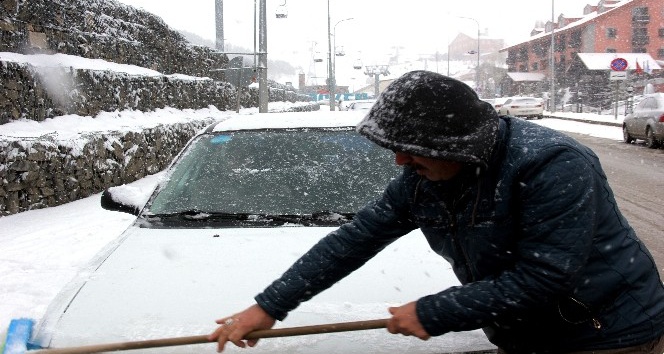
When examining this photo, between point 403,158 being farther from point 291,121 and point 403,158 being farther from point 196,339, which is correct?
point 291,121

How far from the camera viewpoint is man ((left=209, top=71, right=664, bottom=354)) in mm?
1542

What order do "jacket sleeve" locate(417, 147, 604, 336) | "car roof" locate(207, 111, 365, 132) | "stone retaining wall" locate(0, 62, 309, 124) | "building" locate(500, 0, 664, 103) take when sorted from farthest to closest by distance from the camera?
"building" locate(500, 0, 664, 103) → "stone retaining wall" locate(0, 62, 309, 124) → "car roof" locate(207, 111, 365, 132) → "jacket sleeve" locate(417, 147, 604, 336)

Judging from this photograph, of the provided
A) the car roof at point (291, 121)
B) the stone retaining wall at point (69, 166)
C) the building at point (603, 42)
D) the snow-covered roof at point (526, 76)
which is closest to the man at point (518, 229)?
the car roof at point (291, 121)

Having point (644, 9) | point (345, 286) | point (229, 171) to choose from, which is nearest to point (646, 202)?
point (229, 171)

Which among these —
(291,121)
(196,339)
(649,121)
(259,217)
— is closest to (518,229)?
(196,339)

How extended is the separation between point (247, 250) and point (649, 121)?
1637cm

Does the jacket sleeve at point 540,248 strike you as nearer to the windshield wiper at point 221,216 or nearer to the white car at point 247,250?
the white car at point 247,250

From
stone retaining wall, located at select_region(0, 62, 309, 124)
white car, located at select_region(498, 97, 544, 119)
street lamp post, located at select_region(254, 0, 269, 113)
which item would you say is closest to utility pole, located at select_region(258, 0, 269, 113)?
street lamp post, located at select_region(254, 0, 269, 113)

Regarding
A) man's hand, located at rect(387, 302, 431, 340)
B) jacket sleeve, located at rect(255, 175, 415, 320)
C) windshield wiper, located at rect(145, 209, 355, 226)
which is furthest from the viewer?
windshield wiper, located at rect(145, 209, 355, 226)

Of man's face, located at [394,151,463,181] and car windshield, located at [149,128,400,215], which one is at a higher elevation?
man's face, located at [394,151,463,181]

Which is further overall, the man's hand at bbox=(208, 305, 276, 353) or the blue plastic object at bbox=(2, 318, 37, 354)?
the blue plastic object at bbox=(2, 318, 37, 354)

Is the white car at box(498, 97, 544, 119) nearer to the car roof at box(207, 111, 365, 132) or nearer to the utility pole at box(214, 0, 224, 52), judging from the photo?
the utility pole at box(214, 0, 224, 52)

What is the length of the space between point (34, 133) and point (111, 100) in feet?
11.2

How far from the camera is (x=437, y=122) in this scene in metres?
1.57
